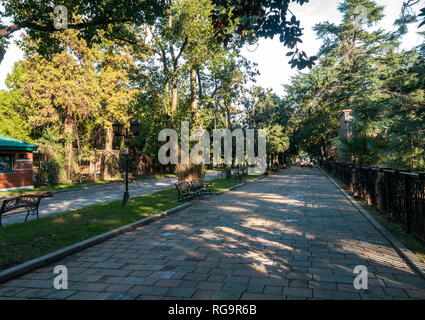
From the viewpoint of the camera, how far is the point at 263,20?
464cm

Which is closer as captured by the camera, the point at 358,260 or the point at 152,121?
the point at 358,260

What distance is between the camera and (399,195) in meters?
7.40

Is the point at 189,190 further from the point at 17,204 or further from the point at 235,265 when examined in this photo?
the point at 235,265

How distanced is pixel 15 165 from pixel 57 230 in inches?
682

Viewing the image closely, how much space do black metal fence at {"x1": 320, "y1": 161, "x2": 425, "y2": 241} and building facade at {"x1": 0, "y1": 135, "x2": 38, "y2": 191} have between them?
22216mm

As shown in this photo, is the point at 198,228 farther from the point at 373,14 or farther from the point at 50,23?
the point at 373,14

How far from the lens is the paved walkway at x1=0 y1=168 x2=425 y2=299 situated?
12.7ft

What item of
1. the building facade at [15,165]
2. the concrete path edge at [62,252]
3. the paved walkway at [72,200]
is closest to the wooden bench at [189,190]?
the concrete path edge at [62,252]

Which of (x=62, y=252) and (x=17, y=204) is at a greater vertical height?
(x=17, y=204)

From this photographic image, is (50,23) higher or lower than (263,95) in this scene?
lower

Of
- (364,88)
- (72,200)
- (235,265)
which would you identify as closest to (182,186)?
(72,200)
